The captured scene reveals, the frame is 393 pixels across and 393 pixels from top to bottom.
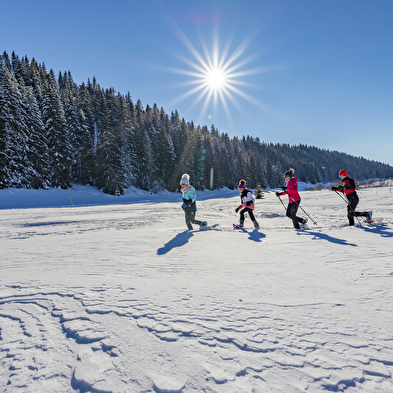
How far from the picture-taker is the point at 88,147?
34.7 m

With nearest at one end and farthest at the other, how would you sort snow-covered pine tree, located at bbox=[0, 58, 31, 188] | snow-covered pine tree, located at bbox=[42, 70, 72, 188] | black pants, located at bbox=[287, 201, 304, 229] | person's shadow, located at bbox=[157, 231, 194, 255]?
person's shadow, located at bbox=[157, 231, 194, 255] → black pants, located at bbox=[287, 201, 304, 229] → snow-covered pine tree, located at bbox=[0, 58, 31, 188] → snow-covered pine tree, located at bbox=[42, 70, 72, 188]

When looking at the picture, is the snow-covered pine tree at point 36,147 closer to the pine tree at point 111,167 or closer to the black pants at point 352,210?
the pine tree at point 111,167

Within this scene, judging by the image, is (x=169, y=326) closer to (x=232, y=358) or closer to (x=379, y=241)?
(x=232, y=358)

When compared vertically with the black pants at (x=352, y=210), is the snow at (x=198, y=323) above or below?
below

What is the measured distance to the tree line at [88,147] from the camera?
22734 millimetres

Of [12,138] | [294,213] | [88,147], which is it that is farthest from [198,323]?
[88,147]

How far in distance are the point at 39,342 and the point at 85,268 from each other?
58.2 inches

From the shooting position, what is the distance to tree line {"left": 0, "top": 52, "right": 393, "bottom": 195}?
22734mm

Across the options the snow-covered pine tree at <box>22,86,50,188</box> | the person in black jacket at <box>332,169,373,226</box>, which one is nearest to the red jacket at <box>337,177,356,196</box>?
the person in black jacket at <box>332,169,373,226</box>

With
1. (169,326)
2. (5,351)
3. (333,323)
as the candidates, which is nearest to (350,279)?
(333,323)

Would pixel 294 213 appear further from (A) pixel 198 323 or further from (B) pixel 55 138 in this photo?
(B) pixel 55 138

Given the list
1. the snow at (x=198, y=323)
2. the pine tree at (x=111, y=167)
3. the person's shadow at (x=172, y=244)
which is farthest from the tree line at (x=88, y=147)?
the snow at (x=198, y=323)

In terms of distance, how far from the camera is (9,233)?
5.24 m

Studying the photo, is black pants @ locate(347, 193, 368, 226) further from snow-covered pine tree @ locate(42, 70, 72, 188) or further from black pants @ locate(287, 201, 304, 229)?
snow-covered pine tree @ locate(42, 70, 72, 188)
